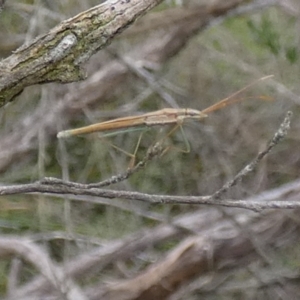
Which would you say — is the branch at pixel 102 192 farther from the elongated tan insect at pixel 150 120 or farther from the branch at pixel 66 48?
the elongated tan insect at pixel 150 120

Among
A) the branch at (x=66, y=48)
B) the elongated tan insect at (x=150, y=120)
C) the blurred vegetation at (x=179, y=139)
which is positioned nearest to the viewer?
the branch at (x=66, y=48)

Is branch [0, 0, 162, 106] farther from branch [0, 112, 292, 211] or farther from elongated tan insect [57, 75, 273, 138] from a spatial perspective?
elongated tan insect [57, 75, 273, 138]

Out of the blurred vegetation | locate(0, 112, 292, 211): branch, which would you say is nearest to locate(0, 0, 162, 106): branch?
locate(0, 112, 292, 211): branch

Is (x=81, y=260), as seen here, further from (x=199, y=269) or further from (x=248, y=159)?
(x=248, y=159)

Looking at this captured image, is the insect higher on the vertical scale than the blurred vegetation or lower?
lower

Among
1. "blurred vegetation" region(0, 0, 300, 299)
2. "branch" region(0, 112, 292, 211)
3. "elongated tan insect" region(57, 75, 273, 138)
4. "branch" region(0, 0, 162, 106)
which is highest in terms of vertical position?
"blurred vegetation" region(0, 0, 300, 299)

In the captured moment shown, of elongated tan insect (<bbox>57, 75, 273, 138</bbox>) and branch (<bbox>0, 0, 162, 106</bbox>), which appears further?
elongated tan insect (<bbox>57, 75, 273, 138</bbox>)

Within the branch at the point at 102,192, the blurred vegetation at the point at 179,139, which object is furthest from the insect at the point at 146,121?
the blurred vegetation at the point at 179,139
